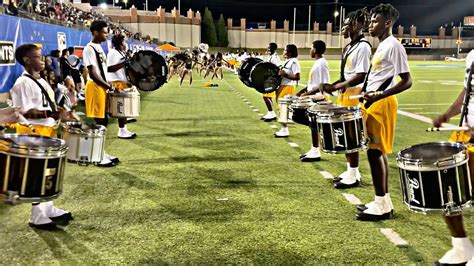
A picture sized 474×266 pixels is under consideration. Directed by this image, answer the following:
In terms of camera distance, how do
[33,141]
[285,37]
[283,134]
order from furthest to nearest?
[285,37] < [283,134] < [33,141]

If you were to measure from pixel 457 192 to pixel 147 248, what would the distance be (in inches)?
92.0

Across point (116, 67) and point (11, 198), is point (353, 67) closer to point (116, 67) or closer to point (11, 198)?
point (11, 198)

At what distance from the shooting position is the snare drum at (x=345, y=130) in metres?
4.25

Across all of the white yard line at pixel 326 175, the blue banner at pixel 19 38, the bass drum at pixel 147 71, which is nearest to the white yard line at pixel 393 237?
the white yard line at pixel 326 175

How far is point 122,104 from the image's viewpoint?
7.19 meters

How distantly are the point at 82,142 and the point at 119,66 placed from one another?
3092mm

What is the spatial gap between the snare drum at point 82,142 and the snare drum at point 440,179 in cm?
291

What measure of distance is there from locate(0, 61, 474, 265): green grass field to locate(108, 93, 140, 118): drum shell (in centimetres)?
66

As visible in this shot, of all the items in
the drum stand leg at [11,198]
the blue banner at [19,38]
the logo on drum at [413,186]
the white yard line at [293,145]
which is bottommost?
the white yard line at [293,145]

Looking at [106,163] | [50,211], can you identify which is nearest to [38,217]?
[50,211]

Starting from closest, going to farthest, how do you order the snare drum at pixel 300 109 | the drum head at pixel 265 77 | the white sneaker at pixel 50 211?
the white sneaker at pixel 50 211 → the snare drum at pixel 300 109 → the drum head at pixel 265 77

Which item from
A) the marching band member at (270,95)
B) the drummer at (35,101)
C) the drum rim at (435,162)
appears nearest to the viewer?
the drum rim at (435,162)

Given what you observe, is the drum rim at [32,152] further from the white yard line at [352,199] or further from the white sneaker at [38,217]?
the white yard line at [352,199]

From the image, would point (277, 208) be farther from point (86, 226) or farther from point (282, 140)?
point (282, 140)
